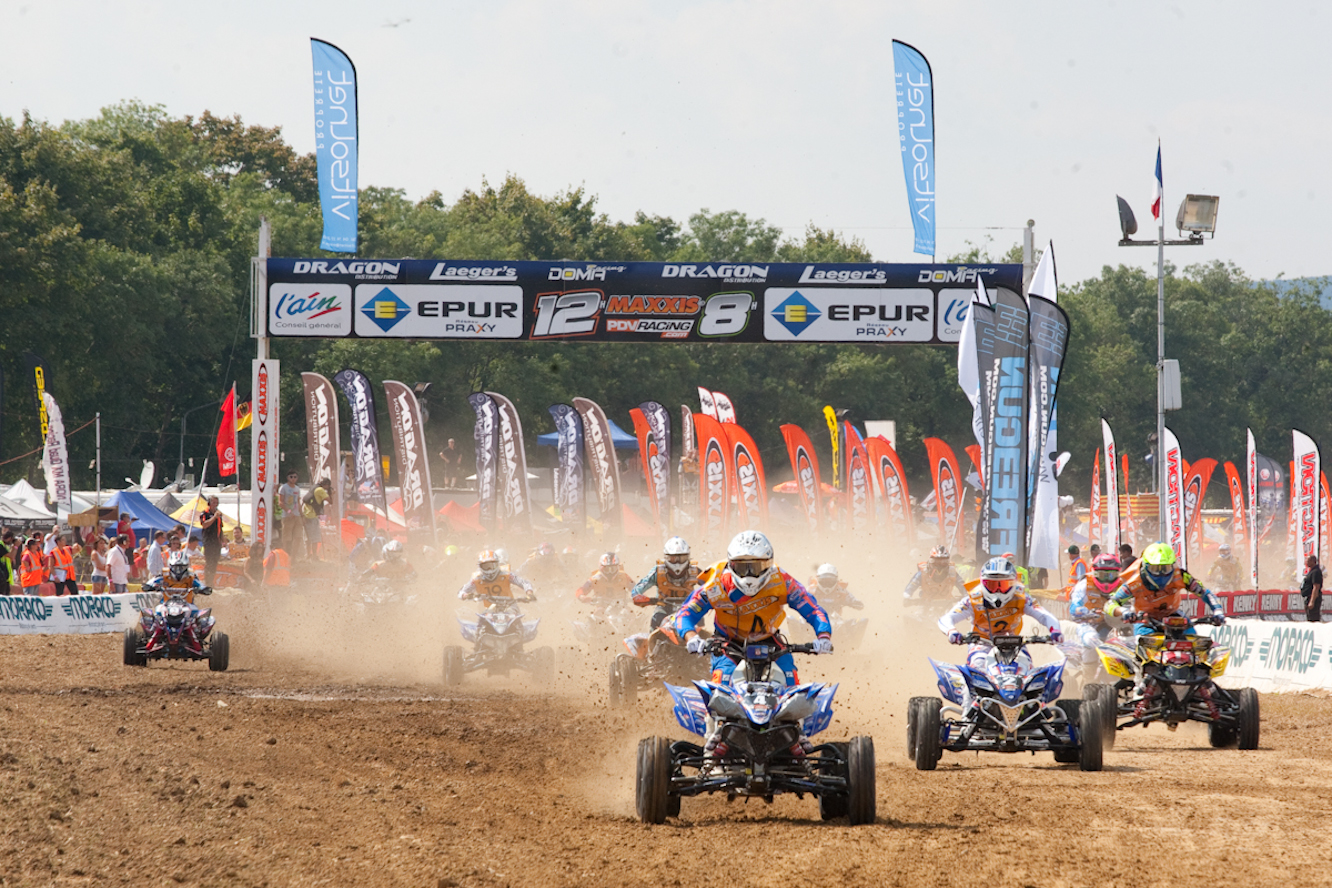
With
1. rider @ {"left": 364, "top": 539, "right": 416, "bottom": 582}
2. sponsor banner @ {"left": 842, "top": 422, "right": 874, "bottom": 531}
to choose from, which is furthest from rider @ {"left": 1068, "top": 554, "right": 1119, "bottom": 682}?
sponsor banner @ {"left": 842, "top": 422, "right": 874, "bottom": 531}

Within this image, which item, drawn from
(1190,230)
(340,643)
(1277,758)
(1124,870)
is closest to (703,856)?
(1124,870)

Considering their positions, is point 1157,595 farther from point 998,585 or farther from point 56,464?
point 56,464

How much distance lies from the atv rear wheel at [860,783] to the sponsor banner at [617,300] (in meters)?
21.1

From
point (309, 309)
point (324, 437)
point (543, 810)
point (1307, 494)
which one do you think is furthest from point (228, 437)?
Result: point (543, 810)

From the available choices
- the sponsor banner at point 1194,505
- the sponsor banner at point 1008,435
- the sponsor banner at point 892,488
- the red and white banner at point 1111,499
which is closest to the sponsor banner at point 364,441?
the sponsor banner at point 892,488

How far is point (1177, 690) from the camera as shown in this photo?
1277cm

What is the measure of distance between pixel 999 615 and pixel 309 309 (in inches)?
780

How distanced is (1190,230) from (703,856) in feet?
90.9

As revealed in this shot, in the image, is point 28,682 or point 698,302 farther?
point 698,302

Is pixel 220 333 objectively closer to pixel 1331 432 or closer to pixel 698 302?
pixel 698 302

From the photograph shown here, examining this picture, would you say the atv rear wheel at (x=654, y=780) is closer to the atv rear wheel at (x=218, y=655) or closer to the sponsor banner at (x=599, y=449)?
the atv rear wheel at (x=218, y=655)

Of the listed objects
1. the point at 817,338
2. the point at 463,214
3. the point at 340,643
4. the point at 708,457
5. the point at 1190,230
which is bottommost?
the point at 340,643

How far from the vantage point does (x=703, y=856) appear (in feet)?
25.0

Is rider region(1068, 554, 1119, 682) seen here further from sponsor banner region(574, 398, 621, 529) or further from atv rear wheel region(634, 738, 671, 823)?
sponsor banner region(574, 398, 621, 529)
